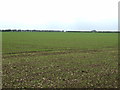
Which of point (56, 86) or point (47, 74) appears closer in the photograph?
point (56, 86)

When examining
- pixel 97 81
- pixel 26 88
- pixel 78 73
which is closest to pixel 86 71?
pixel 78 73

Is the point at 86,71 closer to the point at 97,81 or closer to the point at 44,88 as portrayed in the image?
the point at 97,81

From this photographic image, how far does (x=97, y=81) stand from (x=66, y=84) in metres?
1.95

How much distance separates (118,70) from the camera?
13.2 meters

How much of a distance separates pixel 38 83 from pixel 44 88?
884 mm

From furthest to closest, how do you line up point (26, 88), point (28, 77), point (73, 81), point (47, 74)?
point (47, 74), point (28, 77), point (73, 81), point (26, 88)

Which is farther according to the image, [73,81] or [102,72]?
[102,72]

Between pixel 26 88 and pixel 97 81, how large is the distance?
13.6 feet

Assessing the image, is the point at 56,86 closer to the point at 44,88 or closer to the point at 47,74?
the point at 44,88

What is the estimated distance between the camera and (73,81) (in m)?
10.2

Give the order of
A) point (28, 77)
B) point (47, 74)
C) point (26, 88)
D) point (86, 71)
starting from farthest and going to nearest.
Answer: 1. point (86, 71)
2. point (47, 74)
3. point (28, 77)
4. point (26, 88)

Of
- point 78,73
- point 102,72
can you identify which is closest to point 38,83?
point 78,73

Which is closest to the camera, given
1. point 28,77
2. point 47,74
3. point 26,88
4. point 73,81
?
point 26,88

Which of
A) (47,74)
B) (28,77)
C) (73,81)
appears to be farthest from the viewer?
(47,74)
